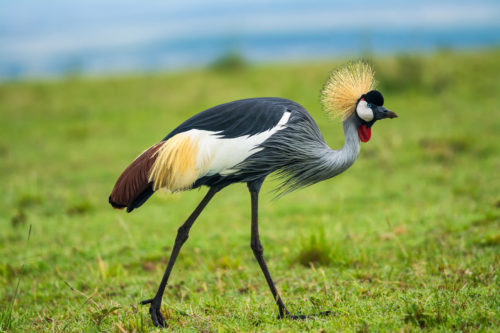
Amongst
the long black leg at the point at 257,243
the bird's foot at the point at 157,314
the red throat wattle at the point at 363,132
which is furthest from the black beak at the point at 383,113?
the bird's foot at the point at 157,314

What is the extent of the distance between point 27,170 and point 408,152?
6.31 m

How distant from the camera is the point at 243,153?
314cm

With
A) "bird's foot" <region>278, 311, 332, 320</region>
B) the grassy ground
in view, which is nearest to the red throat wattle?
the grassy ground

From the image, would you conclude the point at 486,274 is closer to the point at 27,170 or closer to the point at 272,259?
the point at 272,259

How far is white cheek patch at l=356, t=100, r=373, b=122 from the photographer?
11.1 ft

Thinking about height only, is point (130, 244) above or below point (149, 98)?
below

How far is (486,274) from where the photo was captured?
373cm

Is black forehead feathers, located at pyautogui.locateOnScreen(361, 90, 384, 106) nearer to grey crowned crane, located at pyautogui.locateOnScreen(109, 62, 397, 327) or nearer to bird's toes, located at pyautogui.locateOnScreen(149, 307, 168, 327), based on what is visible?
grey crowned crane, located at pyautogui.locateOnScreen(109, 62, 397, 327)

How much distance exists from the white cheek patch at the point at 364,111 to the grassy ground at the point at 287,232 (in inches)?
45.9

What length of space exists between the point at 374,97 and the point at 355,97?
0.13m

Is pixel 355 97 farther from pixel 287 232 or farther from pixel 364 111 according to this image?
pixel 287 232

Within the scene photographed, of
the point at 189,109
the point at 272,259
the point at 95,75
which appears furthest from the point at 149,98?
the point at 272,259

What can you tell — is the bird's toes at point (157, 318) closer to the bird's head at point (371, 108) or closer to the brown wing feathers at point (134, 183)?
the brown wing feathers at point (134, 183)

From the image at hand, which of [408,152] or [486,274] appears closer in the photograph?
[486,274]
